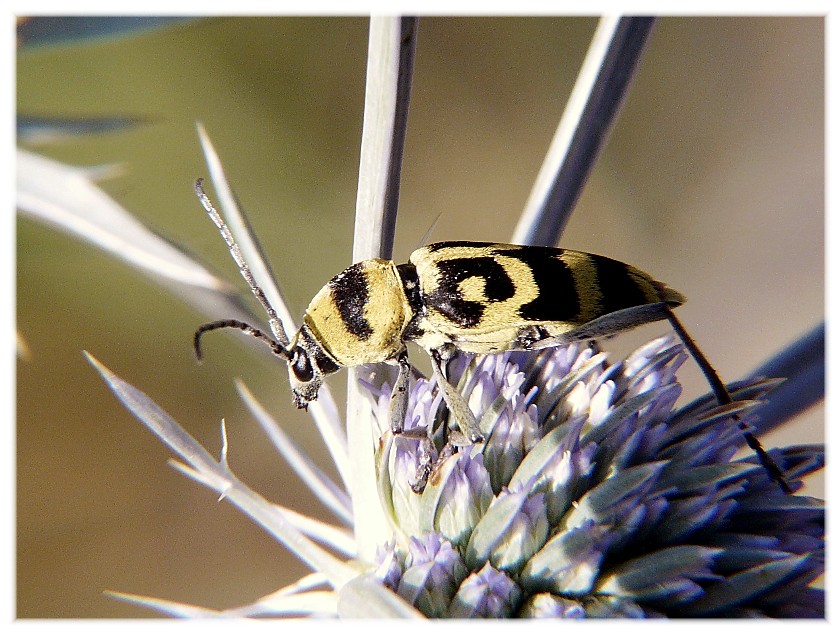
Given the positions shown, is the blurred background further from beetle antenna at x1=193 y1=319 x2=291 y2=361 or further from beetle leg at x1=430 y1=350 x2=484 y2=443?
beetle leg at x1=430 y1=350 x2=484 y2=443

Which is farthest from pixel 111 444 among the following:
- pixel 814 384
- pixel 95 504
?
pixel 814 384

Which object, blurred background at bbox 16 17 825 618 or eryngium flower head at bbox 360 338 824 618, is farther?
blurred background at bbox 16 17 825 618

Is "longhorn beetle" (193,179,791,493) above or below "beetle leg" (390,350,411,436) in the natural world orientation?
above

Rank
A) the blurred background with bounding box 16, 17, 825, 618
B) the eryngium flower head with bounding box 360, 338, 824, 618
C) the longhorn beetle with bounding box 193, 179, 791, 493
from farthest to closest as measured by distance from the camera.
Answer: the blurred background with bounding box 16, 17, 825, 618, the longhorn beetle with bounding box 193, 179, 791, 493, the eryngium flower head with bounding box 360, 338, 824, 618

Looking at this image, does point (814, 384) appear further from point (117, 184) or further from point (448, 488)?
point (117, 184)

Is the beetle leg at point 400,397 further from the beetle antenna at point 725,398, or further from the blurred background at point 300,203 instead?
Answer: the beetle antenna at point 725,398

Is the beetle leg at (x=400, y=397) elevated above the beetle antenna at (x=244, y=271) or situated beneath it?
situated beneath

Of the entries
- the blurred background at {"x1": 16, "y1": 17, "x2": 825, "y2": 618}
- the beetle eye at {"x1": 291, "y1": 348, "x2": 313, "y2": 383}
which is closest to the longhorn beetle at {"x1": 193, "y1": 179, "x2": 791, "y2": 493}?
the beetle eye at {"x1": 291, "y1": 348, "x2": 313, "y2": 383}

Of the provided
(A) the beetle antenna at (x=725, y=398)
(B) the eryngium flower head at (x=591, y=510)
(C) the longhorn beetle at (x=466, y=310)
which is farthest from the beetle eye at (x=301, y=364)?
(A) the beetle antenna at (x=725, y=398)

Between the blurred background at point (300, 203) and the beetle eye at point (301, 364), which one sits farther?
the blurred background at point (300, 203)
